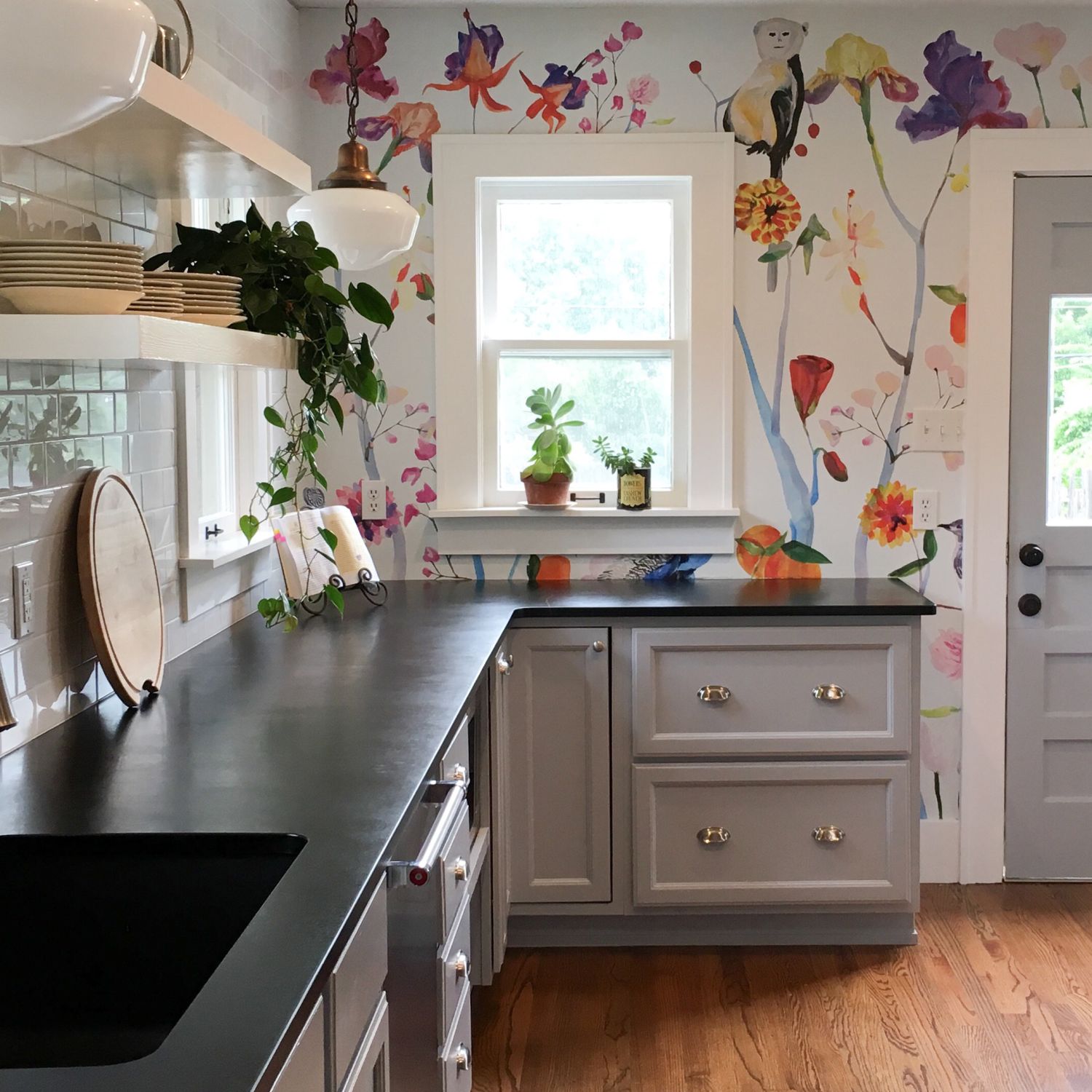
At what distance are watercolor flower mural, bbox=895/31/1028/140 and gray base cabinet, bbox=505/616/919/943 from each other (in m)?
1.40

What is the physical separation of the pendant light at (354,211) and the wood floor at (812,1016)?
167 centimetres

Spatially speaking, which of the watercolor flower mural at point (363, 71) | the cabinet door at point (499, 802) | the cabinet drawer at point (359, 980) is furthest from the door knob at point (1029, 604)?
the cabinet drawer at point (359, 980)

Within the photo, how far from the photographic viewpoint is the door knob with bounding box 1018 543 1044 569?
351 cm

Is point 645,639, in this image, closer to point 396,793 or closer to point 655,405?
point 655,405

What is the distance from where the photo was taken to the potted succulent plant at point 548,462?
11.4 ft

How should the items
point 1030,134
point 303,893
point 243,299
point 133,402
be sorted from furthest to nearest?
point 1030,134
point 133,402
point 243,299
point 303,893

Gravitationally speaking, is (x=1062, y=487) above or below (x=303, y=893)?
above

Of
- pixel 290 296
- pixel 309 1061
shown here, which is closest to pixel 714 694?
pixel 290 296

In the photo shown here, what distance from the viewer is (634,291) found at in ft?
11.7

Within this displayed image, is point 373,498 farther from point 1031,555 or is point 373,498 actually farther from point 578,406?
point 1031,555

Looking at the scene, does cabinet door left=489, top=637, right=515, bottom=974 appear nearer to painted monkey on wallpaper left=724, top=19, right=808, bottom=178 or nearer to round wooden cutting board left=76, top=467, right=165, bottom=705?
round wooden cutting board left=76, top=467, right=165, bottom=705

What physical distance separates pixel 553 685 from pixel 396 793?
1.52 meters

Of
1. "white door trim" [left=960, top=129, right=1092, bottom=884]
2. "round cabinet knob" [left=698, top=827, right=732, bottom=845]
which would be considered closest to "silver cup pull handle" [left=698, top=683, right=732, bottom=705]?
"round cabinet knob" [left=698, top=827, right=732, bottom=845]

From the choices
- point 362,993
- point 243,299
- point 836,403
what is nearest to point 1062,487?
point 836,403
